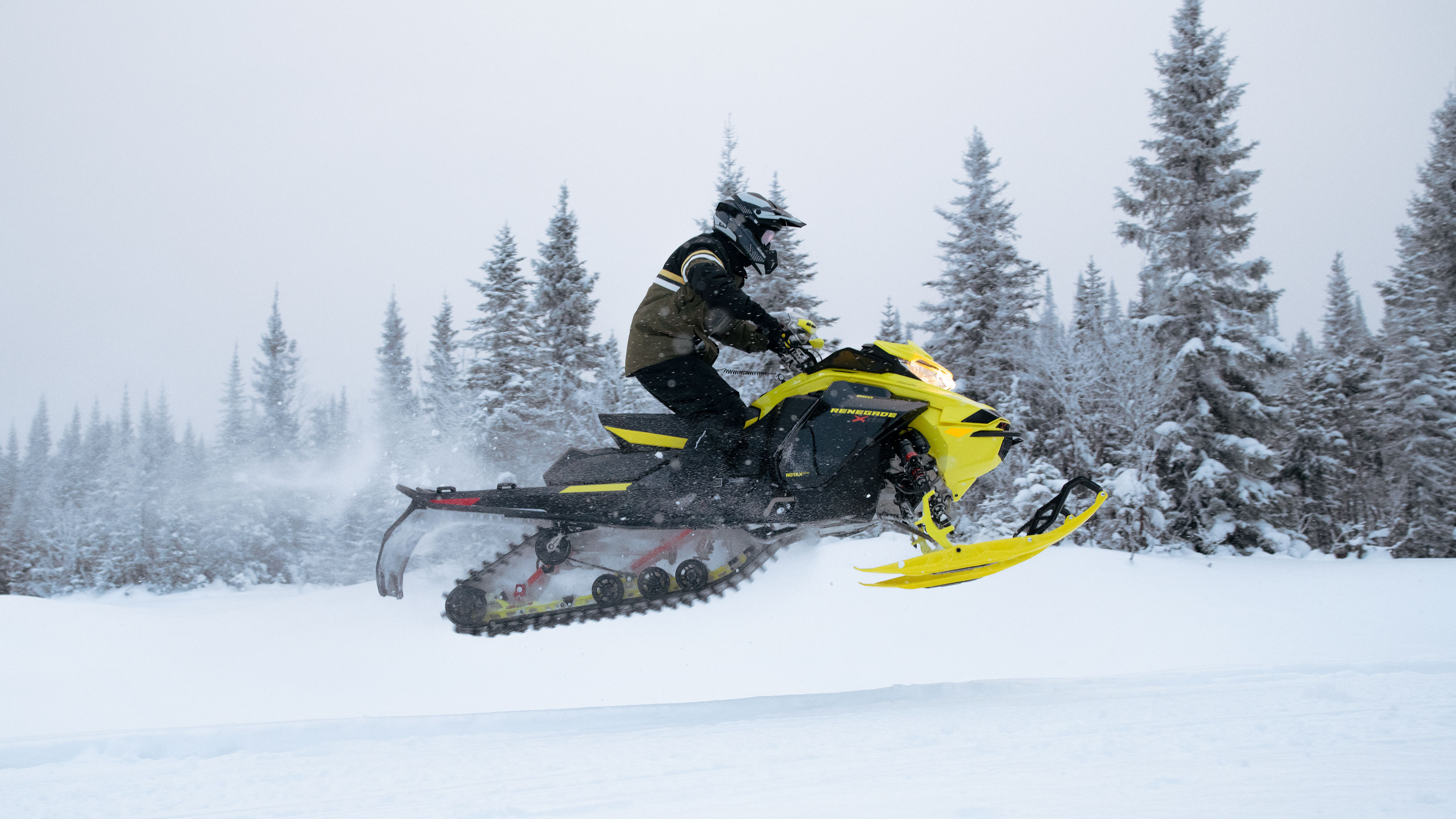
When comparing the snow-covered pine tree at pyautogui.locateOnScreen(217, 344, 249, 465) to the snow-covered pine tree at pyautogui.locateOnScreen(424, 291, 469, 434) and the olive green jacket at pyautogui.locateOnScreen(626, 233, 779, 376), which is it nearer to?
the snow-covered pine tree at pyautogui.locateOnScreen(424, 291, 469, 434)

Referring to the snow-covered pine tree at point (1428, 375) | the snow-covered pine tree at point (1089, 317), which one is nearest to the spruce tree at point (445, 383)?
the snow-covered pine tree at point (1089, 317)

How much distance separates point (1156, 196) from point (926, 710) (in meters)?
14.6

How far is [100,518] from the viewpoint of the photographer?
32969mm

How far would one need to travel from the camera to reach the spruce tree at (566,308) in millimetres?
19594

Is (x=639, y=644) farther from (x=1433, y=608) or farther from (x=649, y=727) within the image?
(x=1433, y=608)

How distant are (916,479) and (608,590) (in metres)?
2.10

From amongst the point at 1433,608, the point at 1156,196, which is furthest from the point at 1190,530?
the point at 1433,608

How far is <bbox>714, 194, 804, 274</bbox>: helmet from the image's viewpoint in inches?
183

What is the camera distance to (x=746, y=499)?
480 cm

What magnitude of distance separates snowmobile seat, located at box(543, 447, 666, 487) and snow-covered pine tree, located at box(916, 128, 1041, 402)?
13857 mm

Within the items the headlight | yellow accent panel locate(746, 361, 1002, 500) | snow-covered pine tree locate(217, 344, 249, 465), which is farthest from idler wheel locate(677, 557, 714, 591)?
snow-covered pine tree locate(217, 344, 249, 465)

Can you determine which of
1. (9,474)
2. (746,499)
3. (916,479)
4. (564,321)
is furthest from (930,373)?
(9,474)

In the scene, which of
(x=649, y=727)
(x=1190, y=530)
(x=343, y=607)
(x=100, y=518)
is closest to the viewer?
(x=649, y=727)

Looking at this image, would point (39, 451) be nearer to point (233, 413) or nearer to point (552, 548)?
point (233, 413)
